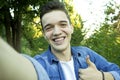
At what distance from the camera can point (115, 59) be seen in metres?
12.9

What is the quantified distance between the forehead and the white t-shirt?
0.33 metres

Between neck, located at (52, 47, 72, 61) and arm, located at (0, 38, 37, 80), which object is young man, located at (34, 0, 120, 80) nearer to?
neck, located at (52, 47, 72, 61)

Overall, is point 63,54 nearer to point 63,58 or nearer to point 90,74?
point 63,58

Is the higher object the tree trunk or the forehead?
the forehead

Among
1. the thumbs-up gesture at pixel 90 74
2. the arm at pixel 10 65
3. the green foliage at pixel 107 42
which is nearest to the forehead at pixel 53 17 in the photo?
the thumbs-up gesture at pixel 90 74

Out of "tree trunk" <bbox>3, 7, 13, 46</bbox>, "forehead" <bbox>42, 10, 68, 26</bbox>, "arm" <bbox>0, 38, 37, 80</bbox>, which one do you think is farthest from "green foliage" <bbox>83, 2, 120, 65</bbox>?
"arm" <bbox>0, 38, 37, 80</bbox>

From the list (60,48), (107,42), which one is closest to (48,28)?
(60,48)

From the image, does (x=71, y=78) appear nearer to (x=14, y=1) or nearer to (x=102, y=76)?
(x=102, y=76)

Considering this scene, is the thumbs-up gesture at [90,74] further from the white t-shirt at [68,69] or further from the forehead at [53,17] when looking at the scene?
the forehead at [53,17]

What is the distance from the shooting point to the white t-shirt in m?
2.76

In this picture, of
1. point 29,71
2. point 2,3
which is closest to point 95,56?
point 29,71

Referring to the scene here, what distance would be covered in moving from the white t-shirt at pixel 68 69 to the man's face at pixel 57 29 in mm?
117

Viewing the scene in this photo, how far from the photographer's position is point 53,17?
9.21 ft

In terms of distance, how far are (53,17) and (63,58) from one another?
1.12ft
